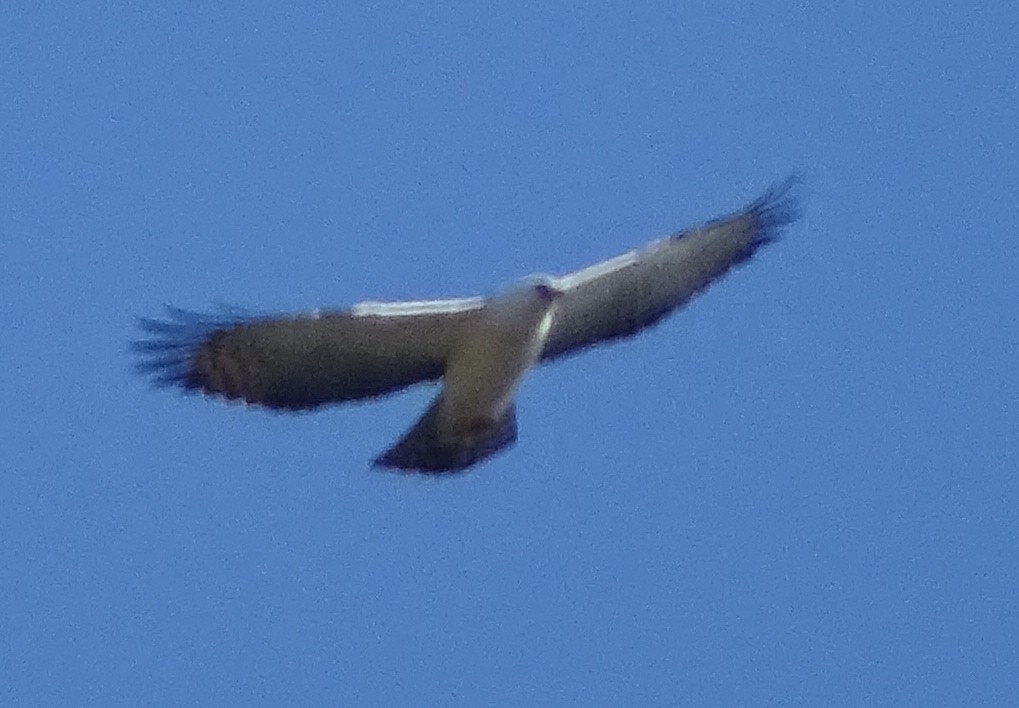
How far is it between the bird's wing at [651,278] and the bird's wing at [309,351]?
589 millimetres

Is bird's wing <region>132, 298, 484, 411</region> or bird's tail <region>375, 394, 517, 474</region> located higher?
bird's wing <region>132, 298, 484, 411</region>

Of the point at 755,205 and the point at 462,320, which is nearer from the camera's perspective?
the point at 462,320

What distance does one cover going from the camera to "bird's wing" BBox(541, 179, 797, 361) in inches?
535

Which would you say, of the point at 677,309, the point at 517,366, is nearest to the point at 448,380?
the point at 517,366

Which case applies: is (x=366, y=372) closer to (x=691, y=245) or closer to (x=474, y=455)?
(x=474, y=455)

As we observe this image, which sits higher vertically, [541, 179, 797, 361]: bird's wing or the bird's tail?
[541, 179, 797, 361]: bird's wing

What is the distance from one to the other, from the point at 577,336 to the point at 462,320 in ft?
2.56

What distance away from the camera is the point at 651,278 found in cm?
1386

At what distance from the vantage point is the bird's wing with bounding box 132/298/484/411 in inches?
522

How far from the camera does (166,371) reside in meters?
13.3

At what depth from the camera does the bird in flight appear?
43.5 ft

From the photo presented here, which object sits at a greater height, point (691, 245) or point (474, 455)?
point (691, 245)

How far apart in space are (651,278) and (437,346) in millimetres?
1120

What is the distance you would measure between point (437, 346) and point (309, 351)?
610mm
